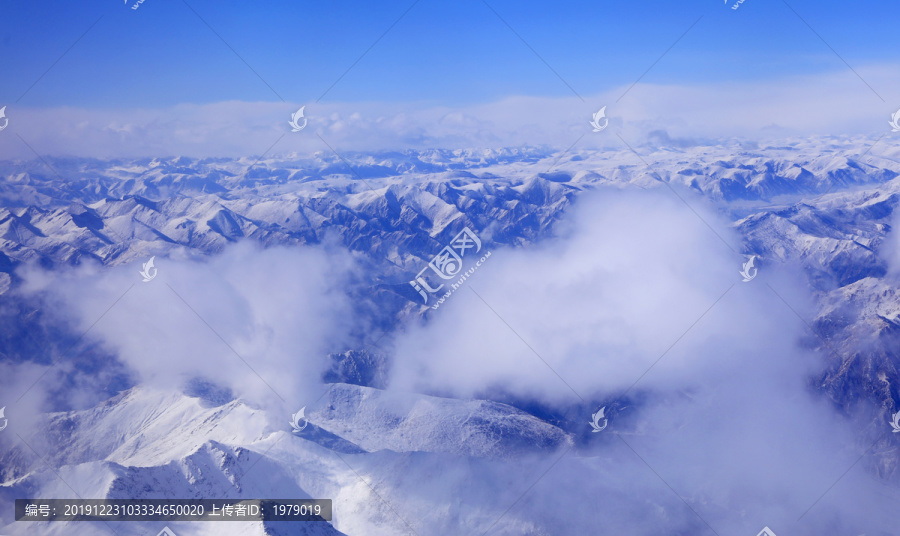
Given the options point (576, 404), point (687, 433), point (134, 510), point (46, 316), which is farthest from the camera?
point (46, 316)

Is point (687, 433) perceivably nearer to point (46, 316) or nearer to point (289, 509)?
point (289, 509)

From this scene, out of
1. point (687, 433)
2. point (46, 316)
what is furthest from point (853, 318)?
point (46, 316)

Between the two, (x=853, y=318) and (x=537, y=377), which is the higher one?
(x=853, y=318)

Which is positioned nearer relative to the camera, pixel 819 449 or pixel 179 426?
pixel 179 426

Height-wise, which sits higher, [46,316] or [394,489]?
[394,489]

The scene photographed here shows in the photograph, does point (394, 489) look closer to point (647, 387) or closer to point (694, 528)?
point (694, 528)

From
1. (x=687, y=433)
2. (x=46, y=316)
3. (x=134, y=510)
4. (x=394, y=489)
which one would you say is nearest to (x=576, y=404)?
(x=687, y=433)

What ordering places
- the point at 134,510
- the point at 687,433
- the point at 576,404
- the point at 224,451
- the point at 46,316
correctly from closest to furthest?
the point at 134,510 < the point at 224,451 < the point at 687,433 < the point at 576,404 < the point at 46,316

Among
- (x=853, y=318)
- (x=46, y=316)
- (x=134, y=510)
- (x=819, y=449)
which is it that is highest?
(x=853, y=318)

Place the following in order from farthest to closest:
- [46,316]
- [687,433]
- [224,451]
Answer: [46,316]
[687,433]
[224,451]
